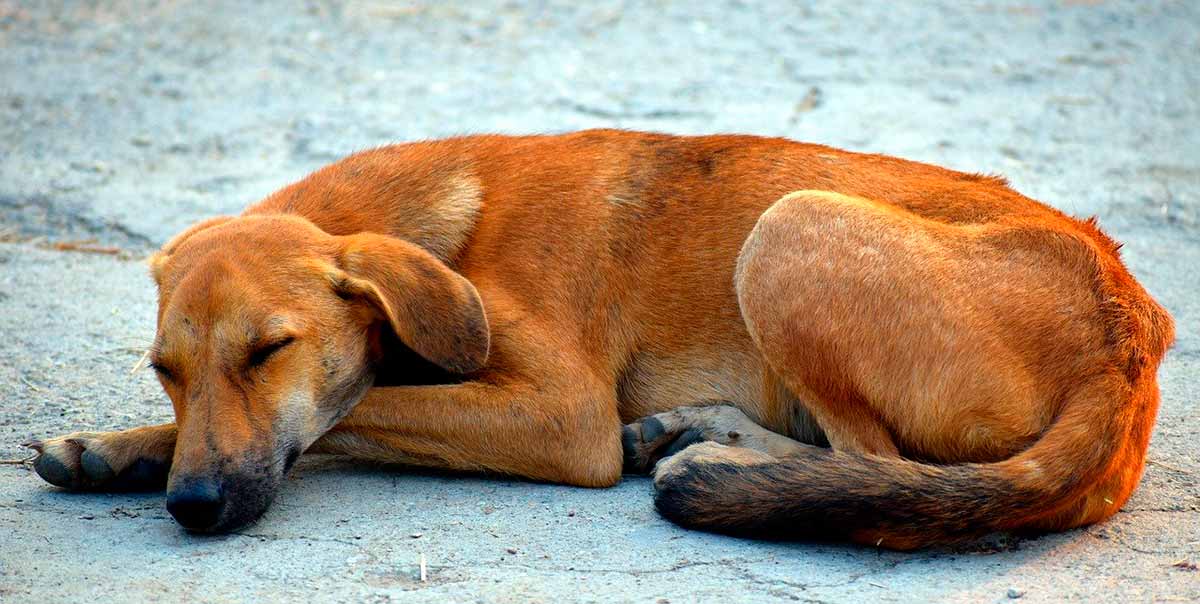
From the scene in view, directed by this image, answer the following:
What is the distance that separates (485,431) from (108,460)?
3.54 feet

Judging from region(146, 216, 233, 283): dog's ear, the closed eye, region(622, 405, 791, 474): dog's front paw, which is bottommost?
region(622, 405, 791, 474): dog's front paw

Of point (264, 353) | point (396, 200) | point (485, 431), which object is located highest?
point (396, 200)

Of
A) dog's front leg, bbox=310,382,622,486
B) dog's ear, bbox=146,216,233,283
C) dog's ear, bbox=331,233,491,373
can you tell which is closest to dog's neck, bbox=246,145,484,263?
dog's ear, bbox=146,216,233,283

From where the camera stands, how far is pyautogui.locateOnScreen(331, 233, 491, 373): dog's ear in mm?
3791

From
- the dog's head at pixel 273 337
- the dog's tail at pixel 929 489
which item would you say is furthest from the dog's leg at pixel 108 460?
the dog's tail at pixel 929 489

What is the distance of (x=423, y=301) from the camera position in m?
3.80

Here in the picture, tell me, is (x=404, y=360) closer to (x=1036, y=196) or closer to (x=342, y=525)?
(x=342, y=525)

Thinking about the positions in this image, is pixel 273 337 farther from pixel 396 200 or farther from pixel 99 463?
pixel 396 200

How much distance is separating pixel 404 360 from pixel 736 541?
1.19 meters

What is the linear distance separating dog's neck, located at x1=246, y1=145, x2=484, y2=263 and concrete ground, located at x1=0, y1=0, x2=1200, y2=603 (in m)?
0.75

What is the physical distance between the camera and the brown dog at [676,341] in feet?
11.7

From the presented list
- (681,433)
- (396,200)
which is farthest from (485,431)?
(396,200)

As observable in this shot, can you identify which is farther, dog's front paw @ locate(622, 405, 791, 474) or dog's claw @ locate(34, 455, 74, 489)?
dog's front paw @ locate(622, 405, 791, 474)

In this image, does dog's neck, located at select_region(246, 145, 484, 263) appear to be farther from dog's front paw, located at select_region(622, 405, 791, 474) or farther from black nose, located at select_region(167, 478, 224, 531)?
black nose, located at select_region(167, 478, 224, 531)
